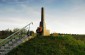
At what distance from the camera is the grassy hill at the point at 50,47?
1819 centimetres

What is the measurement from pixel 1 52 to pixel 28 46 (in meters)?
2.23

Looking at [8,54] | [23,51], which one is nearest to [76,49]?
[23,51]

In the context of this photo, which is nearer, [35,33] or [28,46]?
[28,46]

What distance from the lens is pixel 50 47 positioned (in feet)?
62.1

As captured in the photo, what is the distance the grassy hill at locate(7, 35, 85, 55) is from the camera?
18.2 m

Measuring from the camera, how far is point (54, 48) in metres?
18.8

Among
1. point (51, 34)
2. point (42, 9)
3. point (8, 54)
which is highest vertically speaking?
point (42, 9)

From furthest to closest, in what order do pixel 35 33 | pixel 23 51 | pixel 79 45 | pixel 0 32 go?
pixel 0 32 < pixel 35 33 < pixel 79 45 < pixel 23 51

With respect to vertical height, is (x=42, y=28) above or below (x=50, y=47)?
above

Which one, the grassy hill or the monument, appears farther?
the monument

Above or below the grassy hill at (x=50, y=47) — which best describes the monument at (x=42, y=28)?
above

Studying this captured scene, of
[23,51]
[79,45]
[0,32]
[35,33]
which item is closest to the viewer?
[23,51]

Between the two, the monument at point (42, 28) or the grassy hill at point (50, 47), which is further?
the monument at point (42, 28)

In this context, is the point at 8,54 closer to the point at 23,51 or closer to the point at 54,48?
the point at 23,51
